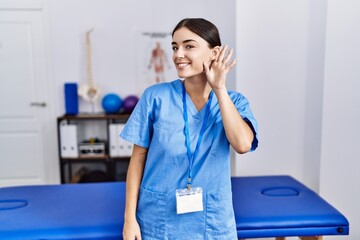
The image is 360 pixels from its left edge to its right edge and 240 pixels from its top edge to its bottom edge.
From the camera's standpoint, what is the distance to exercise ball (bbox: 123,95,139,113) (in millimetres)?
3529

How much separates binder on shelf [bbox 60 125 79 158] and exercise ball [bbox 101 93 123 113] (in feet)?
1.22

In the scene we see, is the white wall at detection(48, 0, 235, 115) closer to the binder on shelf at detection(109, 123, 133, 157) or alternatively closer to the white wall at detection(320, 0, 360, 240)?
the binder on shelf at detection(109, 123, 133, 157)

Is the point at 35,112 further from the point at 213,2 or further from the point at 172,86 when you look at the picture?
the point at 172,86

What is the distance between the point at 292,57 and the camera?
226cm

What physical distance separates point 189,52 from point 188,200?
46 centimetres

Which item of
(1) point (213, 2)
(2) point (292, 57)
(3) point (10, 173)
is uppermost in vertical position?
(1) point (213, 2)

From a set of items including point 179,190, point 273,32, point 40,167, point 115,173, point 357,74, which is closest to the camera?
point 179,190

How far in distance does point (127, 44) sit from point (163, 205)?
2820 millimetres

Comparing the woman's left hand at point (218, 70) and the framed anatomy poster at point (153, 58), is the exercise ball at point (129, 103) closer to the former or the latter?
the framed anatomy poster at point (153, 58)

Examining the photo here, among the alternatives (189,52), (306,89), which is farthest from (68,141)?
(189,52)

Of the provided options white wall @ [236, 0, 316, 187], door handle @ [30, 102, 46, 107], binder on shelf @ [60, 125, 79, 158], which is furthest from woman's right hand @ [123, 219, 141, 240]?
door handle @ [30, 102, 46, 107]

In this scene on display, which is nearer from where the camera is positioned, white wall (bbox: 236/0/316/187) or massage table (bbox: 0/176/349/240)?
massage table (bbox: 0/176/349/240)

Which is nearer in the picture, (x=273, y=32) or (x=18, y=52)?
(x=273, y=32)

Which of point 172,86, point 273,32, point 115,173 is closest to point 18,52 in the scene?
point 115,173
